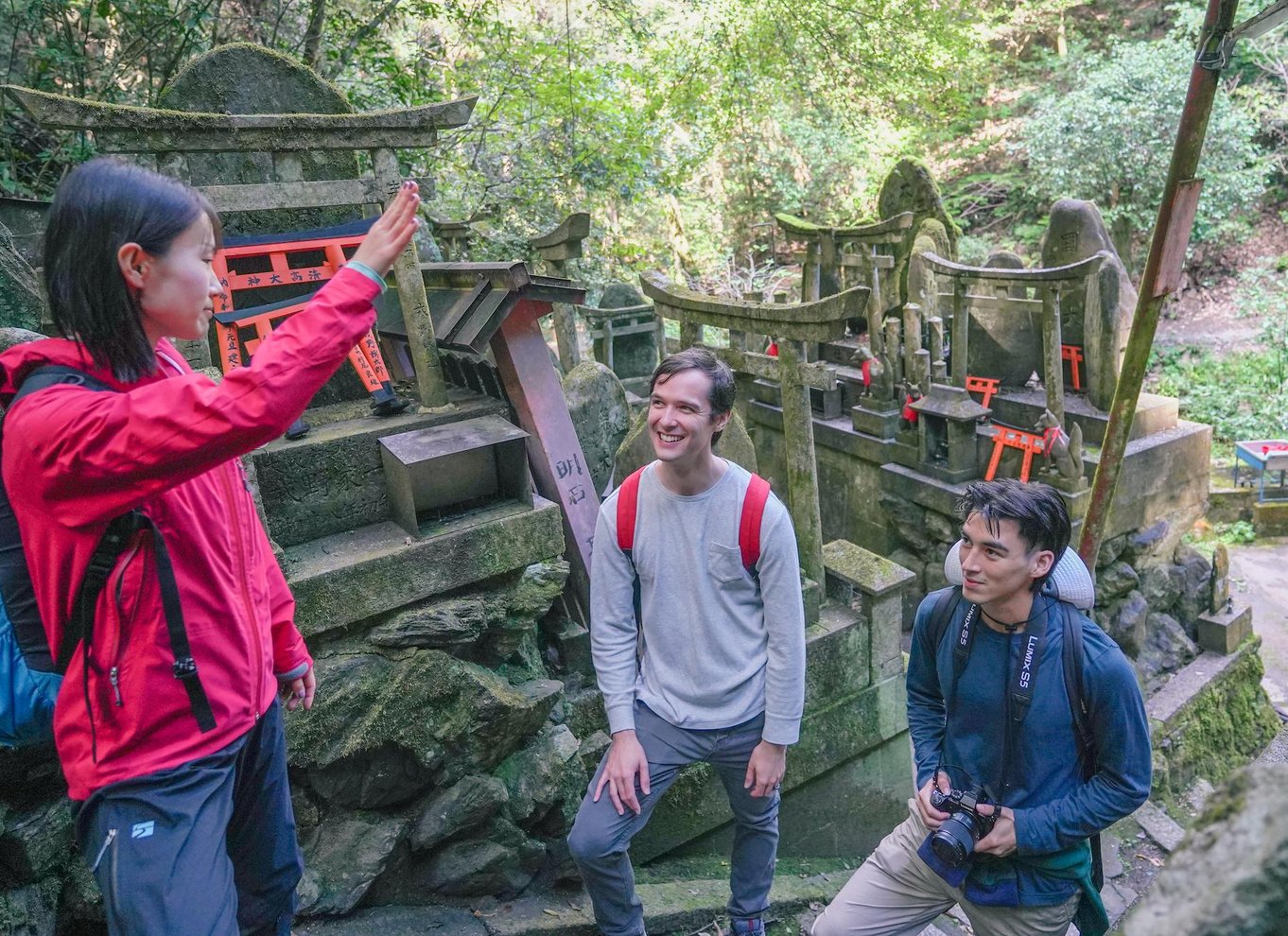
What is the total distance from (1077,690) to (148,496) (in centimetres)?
217

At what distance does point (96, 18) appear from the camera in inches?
286

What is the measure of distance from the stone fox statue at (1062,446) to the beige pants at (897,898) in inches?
220

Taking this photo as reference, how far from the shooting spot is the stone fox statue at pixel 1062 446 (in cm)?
722

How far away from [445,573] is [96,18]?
680cm

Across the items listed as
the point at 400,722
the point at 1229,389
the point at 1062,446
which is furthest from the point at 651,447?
the point at 1229,389

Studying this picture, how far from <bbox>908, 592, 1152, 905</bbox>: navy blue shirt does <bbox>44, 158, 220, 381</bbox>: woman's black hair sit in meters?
2.13

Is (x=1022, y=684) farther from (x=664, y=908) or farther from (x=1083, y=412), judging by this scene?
(x=1083, y=412)

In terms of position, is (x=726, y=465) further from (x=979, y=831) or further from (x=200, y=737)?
(x=200, y=737)

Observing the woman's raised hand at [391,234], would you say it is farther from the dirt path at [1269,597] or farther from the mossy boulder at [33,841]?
the dirt path at [1269,597]

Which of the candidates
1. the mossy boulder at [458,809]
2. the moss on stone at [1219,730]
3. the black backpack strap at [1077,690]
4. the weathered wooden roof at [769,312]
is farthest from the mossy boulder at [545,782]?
the moss on stone at [1219,730]

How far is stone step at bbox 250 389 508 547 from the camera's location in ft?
11.9

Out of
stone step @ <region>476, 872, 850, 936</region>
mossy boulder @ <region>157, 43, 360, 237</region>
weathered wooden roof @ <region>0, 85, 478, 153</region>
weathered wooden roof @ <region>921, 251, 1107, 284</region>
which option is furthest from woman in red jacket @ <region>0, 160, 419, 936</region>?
weathered wooden roof @ <region>921, 251, 1107, 284</region>

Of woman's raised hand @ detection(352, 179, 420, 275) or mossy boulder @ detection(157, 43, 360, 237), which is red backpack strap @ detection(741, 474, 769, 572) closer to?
woman's raised hand @ detection(352, 179, 420, 275)

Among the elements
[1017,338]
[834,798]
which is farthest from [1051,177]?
[834,798]
